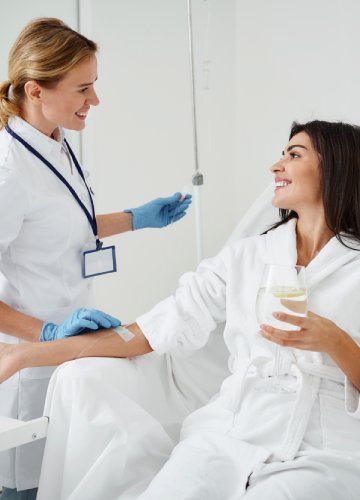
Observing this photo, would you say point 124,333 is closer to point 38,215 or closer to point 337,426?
point 38,215

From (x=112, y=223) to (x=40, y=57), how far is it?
656 mm

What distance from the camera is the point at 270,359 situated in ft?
5.10

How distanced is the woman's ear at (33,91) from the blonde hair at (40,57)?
0.01 m

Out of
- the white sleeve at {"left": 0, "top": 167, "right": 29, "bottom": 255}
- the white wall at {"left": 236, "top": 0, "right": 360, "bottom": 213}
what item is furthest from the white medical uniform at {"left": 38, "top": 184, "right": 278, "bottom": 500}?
the white wall at {"left": 236, "top": 0, "right": 360, "bottom": 213}

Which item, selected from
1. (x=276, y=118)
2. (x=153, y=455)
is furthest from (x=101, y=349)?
(x=276, y=118)

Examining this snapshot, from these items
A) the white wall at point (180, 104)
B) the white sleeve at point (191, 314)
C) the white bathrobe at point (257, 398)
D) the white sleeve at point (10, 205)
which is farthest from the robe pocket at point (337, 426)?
the white wall at point (180, 104)

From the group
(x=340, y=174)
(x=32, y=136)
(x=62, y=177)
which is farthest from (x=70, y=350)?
(x=340, y=174)

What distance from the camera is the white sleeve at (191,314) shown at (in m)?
1.69

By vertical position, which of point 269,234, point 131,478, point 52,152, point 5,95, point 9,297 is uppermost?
point 5,95

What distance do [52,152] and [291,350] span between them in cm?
85

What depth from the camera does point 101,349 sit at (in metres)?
1.66

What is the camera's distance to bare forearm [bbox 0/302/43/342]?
63.4 inches

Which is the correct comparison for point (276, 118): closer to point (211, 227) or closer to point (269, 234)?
point (211, 227)

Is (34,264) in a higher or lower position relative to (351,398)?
higher
